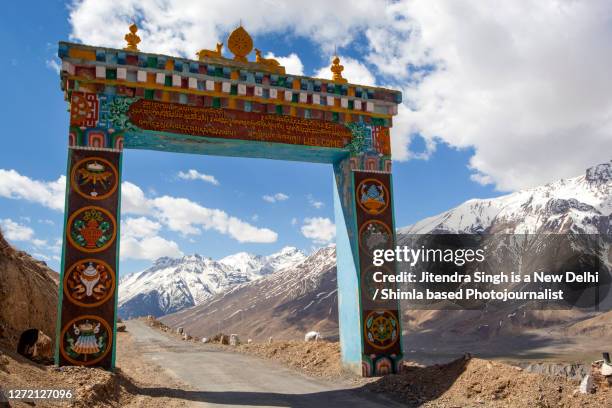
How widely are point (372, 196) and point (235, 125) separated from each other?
470 cm

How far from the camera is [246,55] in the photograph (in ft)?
50.0

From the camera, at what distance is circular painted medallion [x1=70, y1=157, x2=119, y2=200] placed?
41.9 ft

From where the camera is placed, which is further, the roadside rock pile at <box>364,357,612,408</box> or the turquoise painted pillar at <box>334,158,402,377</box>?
the turquoise painted pillar at <box>334,158,402,377</box>

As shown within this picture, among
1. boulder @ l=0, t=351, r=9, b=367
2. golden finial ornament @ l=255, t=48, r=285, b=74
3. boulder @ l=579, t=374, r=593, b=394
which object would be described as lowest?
boulder @ l=579, t=374, r=593, b=394

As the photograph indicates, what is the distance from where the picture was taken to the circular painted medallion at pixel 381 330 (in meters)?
14.5

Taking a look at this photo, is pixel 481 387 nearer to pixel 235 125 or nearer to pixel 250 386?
pixel 250 386

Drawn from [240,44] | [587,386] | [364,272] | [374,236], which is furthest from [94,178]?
[587,386]

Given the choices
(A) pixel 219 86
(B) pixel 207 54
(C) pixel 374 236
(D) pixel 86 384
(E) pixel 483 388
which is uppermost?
(B) pixel 207 54

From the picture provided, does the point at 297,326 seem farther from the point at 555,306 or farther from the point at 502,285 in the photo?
the point at 555,306

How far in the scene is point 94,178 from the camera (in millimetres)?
12922

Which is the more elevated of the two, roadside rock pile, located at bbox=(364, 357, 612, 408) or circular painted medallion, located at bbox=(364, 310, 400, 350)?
circular painted medallion, located at bbox=(364, 310, 400, 350)

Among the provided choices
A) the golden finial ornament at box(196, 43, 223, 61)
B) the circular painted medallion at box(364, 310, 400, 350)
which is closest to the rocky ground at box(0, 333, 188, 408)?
→ the circular painted medallion at box(364, 310, 400, 350)

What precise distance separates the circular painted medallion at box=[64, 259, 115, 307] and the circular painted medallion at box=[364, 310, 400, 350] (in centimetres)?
717

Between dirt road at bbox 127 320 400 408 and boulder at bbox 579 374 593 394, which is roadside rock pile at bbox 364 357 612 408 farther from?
dirt road at bbox 127 320 400 408
